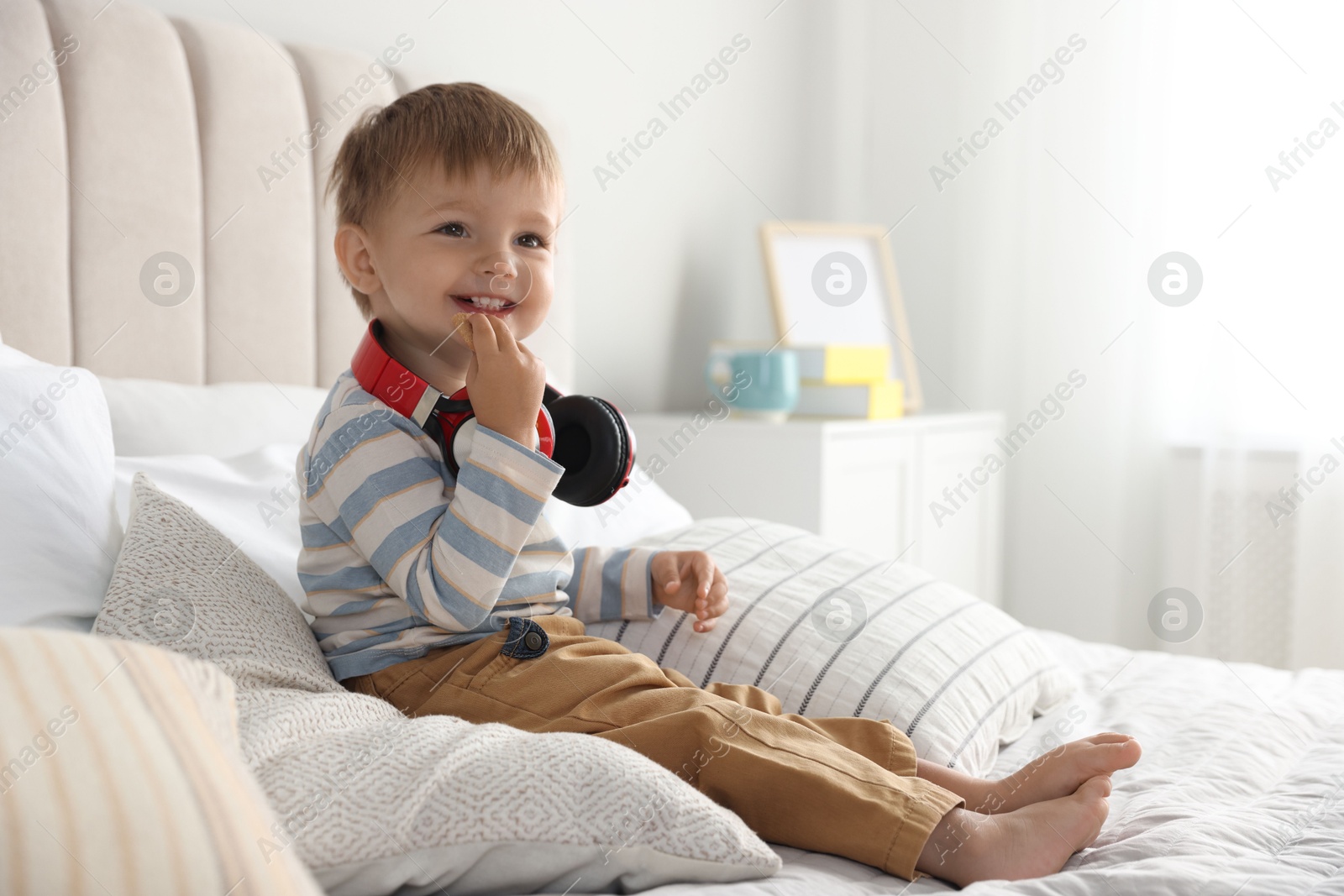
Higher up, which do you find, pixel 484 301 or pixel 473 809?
pixel 484 301

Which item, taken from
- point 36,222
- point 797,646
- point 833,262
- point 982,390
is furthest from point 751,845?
point 982,390

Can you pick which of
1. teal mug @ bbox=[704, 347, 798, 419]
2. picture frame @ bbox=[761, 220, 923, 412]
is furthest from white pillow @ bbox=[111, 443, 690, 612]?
picture frame @ bbox=[761, 220, 923, 412]

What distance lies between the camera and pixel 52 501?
0.88m

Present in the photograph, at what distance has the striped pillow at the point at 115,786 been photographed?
459 mm

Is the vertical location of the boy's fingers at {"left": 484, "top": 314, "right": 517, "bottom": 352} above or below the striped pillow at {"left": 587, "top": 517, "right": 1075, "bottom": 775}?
above

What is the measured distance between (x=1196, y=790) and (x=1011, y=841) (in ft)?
0.85

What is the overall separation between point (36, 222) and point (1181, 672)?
145cm

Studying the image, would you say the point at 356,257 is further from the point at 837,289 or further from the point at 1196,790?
the point at 837,289

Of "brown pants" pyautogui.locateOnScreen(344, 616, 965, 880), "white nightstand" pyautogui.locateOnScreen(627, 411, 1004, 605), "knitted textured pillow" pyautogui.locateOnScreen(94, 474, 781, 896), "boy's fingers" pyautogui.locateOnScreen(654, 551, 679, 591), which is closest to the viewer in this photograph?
"knitted textured pillow" pyautogui.locateOnScreen(94, 474, 781, 896)

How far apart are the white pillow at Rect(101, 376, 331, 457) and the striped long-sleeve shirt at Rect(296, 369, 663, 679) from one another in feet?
1.00

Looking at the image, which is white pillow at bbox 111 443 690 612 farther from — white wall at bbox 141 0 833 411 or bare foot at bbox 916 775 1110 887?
white wall at bbox 141 0 833 411

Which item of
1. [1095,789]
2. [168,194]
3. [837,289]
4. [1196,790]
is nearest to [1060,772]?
[1095,789]

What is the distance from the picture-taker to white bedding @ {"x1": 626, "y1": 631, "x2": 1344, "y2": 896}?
711mm

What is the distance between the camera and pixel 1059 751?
34.8 inches
